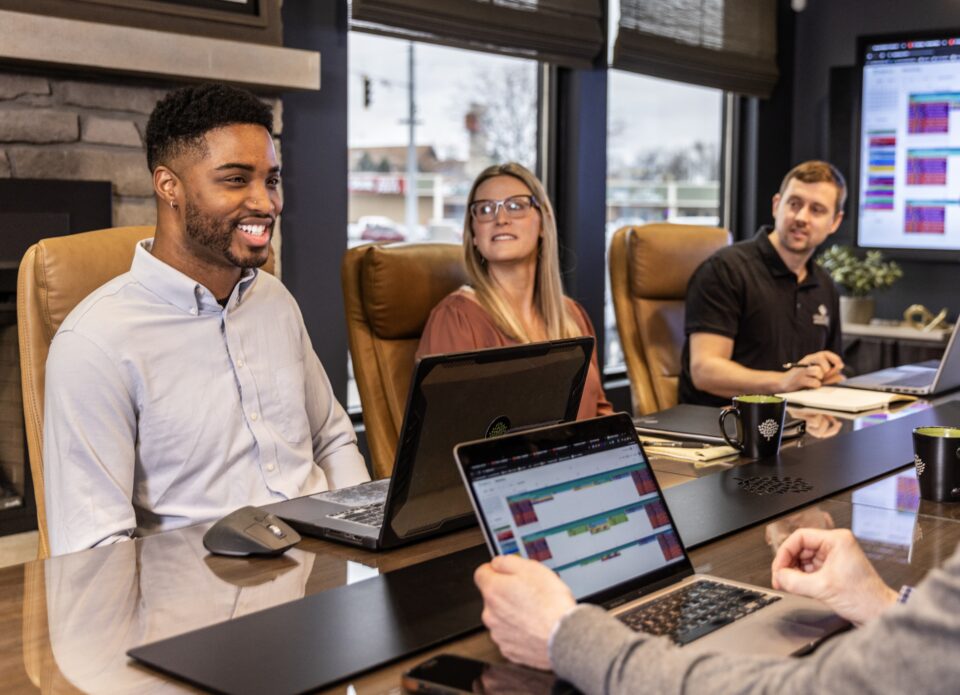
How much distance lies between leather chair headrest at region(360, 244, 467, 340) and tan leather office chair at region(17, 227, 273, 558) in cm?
71

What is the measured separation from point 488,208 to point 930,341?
2.29 meters

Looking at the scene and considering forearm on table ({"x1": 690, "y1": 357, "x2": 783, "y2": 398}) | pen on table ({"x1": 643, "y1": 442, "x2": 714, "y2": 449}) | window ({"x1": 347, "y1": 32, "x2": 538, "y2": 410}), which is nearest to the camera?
pen on table ({"x1": 643, "y1": 442, "x2": 714, "y2": 449})

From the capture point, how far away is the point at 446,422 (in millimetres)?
1328

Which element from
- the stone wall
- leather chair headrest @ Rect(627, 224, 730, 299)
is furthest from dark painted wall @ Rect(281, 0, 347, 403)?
leather chair headrest @ Rect(627, 224, 730, 299)

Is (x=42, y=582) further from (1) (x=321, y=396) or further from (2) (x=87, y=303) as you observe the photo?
(1) (x=321, y=396)

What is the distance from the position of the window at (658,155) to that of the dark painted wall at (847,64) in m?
0.31

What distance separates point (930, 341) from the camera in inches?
165

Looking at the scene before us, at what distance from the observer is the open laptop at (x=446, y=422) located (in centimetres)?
130

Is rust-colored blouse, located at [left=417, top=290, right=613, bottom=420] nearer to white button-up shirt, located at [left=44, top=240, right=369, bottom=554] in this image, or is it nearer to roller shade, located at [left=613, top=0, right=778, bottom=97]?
white button-up shirt, located at [left=44, top=240, right=369, bottom=554]

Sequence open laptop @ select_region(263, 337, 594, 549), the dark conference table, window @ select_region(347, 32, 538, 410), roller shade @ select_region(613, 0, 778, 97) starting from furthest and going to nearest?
roller shade @ select_region(613, 0, 778, 97) < window @ select_region(347, 32, 538, 410) < open laptop @ select_region(263, 337, 594, 549) < the dark conference table

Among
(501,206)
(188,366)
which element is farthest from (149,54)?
(188,366)

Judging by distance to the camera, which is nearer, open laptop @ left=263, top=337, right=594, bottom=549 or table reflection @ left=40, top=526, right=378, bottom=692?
table reflection @ left=40, top=526, right=378, bottom=692

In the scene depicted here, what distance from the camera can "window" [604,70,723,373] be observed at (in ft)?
→ 14.9

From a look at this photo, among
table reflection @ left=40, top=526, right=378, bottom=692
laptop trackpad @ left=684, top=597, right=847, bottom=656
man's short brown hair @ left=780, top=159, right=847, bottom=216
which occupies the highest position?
man's short brown hair @ left=780, top=159, right=847, bottom=216
